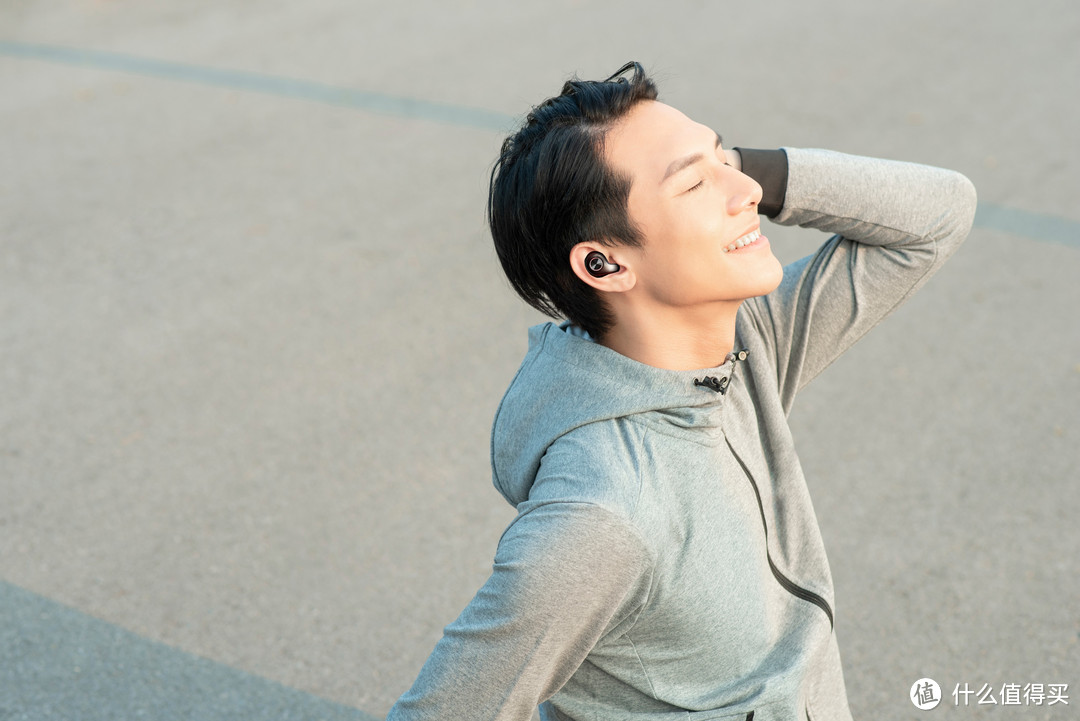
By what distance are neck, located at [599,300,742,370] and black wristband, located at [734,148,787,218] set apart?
1.19 ft

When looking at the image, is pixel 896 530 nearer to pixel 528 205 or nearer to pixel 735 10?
pixel 528 205

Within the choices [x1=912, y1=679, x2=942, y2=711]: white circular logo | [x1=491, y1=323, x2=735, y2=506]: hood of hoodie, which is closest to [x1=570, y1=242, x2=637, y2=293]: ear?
[x1=491, y1=323, x2=735, y2=506]: hood of hoodie

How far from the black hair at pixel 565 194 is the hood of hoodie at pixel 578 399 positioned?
106 mm

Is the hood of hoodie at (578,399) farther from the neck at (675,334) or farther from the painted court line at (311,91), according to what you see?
the painted court line at (311,91)

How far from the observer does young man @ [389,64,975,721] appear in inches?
61.3

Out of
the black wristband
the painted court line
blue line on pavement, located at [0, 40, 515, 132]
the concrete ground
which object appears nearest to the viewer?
the black wristband

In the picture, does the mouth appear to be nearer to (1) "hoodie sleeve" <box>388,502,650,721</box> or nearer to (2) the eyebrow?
(2) the eyebrow

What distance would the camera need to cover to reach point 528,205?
1.89m

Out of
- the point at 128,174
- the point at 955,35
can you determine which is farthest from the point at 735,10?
the point at 128,174

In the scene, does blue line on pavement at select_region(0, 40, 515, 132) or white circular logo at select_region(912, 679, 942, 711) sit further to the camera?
blue line on pavement at select_region(0, 40, 515, 132)

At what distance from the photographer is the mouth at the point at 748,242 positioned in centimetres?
189

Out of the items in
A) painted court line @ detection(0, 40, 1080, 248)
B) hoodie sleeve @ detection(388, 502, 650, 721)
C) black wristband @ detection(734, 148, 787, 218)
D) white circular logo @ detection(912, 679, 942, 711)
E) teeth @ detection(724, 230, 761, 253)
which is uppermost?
painted court line @ detection(0, 40, 1080, 248)

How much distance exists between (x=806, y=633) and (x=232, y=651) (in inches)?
78.5

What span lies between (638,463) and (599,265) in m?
0.38
